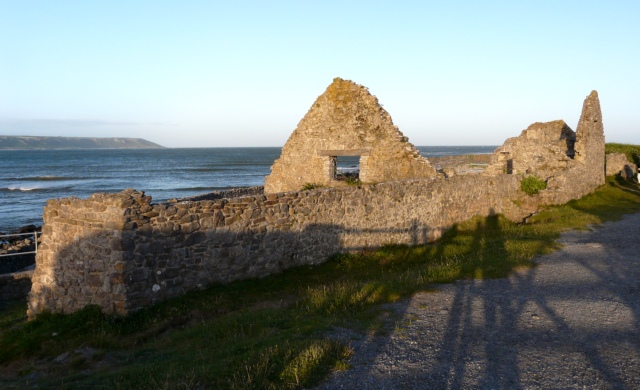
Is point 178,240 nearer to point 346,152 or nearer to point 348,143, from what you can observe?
point 346,152

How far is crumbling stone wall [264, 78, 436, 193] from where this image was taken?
17.2m

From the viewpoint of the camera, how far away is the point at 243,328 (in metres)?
7.50

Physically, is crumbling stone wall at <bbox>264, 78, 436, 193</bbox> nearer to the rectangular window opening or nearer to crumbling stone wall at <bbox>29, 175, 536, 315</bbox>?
the rectangular window opening

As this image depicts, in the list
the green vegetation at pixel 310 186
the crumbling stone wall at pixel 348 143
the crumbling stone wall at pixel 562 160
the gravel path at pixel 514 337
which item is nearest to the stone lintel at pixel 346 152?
the crumbling stone wall at pixel 348 143

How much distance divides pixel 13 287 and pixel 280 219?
8.12m

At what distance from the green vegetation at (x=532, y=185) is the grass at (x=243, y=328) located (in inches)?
288

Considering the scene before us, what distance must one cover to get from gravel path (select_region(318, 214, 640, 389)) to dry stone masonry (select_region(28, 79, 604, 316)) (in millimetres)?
3847

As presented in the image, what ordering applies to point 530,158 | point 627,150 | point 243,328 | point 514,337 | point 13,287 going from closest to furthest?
point 514,337 → point 243,328 → point 13,287 → point 530,158 → point 627,150

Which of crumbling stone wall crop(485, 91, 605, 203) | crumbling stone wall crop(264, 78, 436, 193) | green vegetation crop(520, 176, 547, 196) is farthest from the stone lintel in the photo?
crumbling stone wall crop(485, 91, 605, 203)

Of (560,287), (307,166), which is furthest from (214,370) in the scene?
(307,166)

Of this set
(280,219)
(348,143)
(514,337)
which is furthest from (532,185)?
(514,337)

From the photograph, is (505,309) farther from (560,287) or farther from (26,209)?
(26,209)

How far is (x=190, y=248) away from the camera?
31.2 ft

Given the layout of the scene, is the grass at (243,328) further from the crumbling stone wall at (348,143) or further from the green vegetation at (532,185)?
the green vegetation at (532,185)
